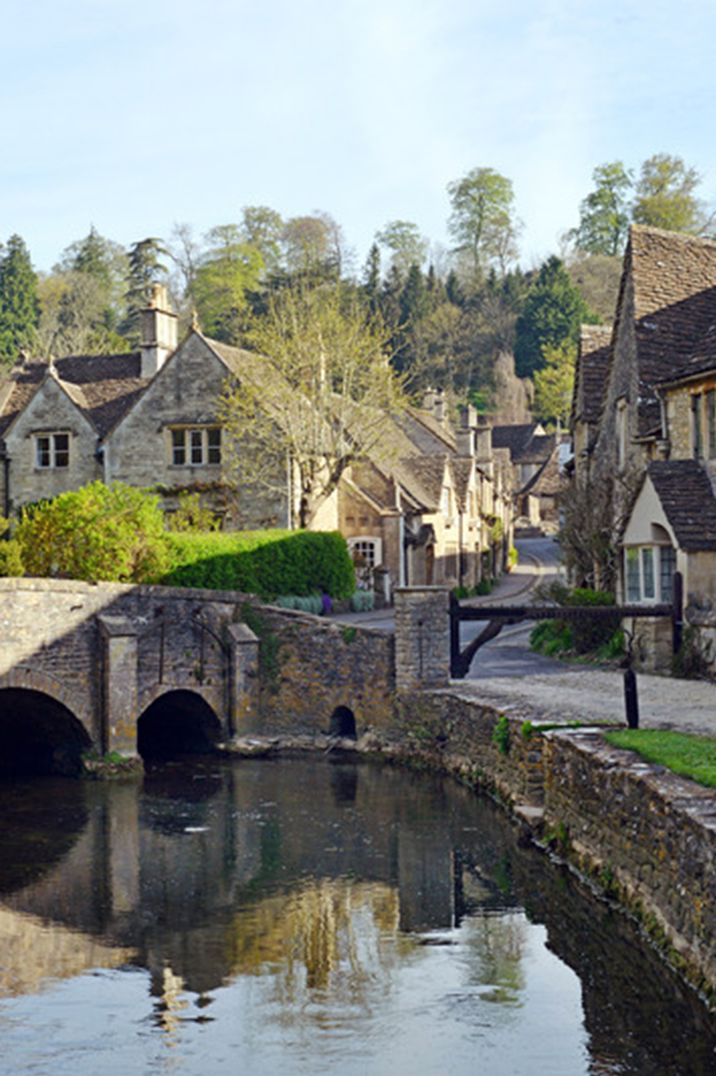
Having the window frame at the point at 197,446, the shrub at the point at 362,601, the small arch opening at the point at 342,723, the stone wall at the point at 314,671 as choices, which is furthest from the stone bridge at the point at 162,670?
the window frame at the point at 197,446

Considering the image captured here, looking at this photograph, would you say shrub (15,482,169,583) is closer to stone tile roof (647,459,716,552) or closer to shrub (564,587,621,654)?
shrub (564,587,621,654)

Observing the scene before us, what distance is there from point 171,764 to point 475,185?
86949mm

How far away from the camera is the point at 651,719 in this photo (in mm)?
19391

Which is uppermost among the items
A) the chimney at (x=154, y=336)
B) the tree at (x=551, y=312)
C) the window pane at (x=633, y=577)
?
the tree at (x=551, y=312)

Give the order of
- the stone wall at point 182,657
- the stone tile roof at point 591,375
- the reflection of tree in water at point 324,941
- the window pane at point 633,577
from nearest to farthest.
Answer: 1. the reflection of tree in water at point 324,941
2. the stone wall at point 182,657
3. the window pane at point 633,577
4. the stone tile roof at point 591,375

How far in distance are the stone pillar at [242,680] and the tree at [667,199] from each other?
66.6 metres

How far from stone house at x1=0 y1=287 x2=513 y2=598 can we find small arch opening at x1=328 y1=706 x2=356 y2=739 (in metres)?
14.4

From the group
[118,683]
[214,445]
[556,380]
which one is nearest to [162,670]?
[118,683]

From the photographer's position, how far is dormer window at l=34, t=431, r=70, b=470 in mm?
44875

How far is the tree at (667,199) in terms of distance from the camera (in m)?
89.8

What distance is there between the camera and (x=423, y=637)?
26281 mm

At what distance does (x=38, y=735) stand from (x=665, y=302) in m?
18.1

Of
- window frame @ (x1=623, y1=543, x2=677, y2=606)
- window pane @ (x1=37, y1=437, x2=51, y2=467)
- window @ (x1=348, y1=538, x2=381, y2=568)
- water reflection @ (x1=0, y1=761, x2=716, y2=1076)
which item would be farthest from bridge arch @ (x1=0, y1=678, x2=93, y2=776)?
window @ (x1=348, y1=538, x2=381, y2=568)

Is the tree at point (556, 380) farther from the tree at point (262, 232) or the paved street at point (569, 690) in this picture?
the paved street at point (569, 690)
